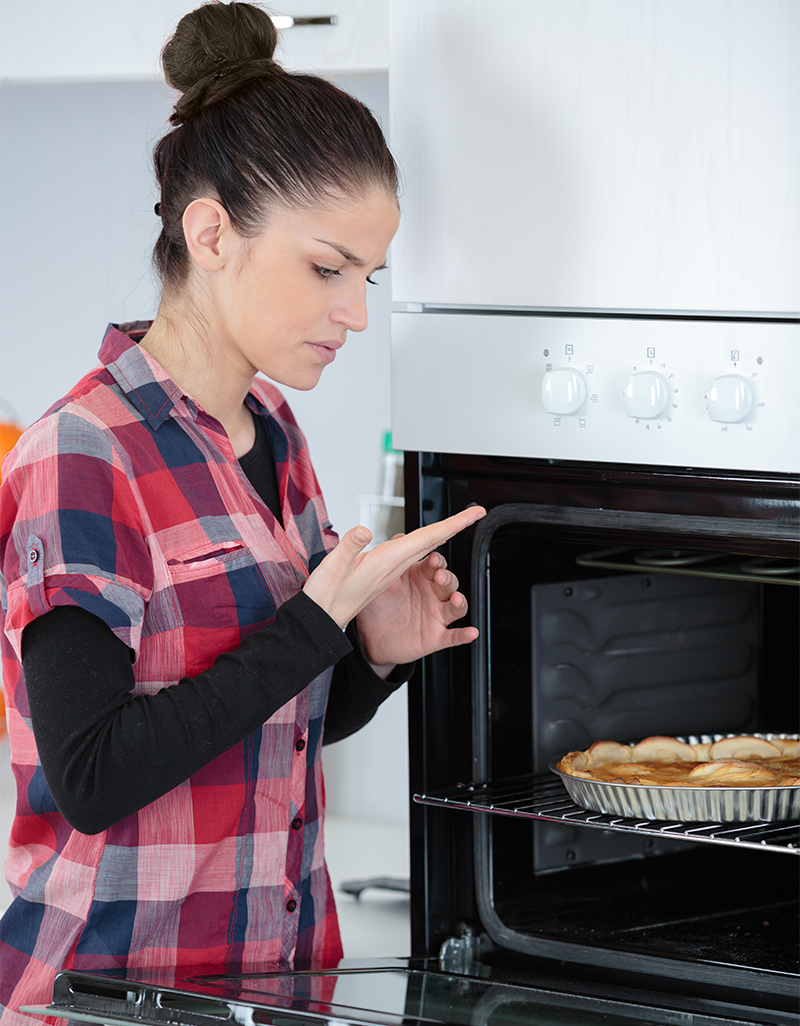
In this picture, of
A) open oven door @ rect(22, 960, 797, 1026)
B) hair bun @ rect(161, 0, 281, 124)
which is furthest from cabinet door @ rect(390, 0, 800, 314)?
open oven door @ rect(22, 960, 797, 1026)

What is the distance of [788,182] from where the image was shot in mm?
976

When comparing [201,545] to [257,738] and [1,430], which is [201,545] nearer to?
[257,738]

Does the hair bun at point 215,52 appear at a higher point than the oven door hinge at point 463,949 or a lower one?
higher

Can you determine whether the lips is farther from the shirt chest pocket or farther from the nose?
the shirt chest pocket

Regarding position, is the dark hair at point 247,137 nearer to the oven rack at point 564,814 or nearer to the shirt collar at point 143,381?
the shirt collar at point 143,381

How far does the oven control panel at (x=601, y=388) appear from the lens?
1.01 m

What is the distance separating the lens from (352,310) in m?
1.10

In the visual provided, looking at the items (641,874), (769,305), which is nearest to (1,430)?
(641,874)

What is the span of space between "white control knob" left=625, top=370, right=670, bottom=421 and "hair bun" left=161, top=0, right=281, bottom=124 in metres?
0.42

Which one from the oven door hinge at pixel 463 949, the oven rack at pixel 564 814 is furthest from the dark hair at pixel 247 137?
the oven door hinge at pixel 463 949

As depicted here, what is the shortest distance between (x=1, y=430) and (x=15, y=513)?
115cm

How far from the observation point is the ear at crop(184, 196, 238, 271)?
1.06 metres

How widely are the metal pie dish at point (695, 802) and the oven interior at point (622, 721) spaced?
14 mm

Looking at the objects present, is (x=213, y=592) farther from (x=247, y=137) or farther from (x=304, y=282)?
(x=247, y=137)
